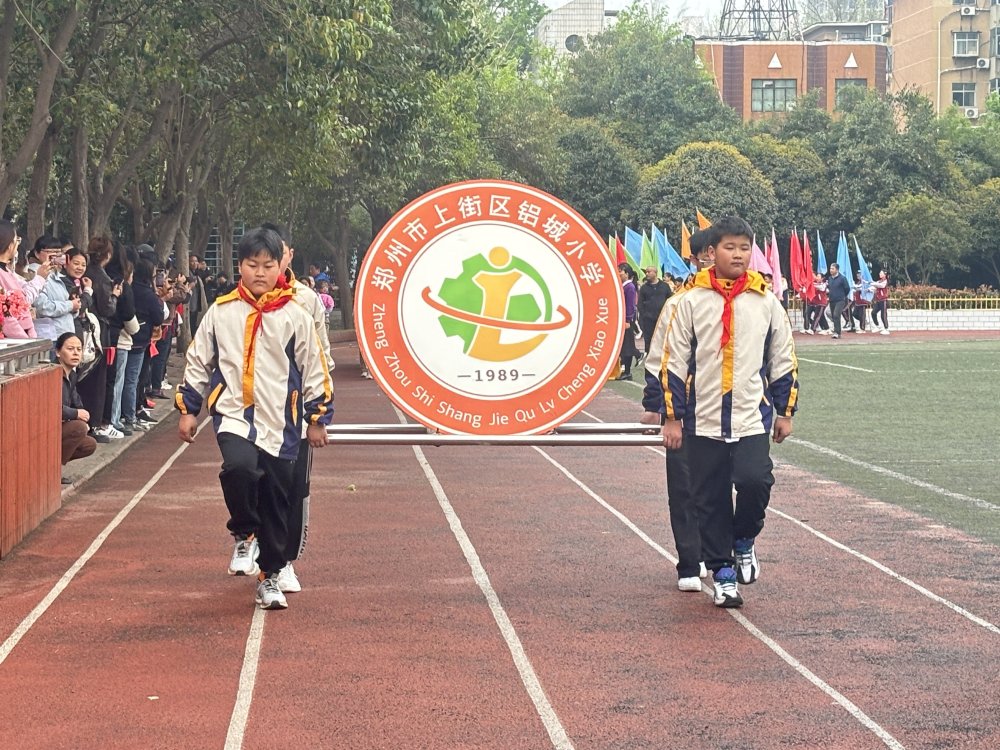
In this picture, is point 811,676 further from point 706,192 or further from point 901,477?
point 706,192

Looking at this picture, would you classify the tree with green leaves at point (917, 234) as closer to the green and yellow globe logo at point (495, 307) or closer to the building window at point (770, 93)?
the building window at point (770, 93)

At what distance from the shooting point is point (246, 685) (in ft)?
20.0

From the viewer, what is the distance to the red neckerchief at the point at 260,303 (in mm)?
7352

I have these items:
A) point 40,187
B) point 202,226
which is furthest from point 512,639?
point 202,226

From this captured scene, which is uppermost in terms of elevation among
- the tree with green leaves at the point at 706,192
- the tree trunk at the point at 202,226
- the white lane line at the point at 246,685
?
the tree with green leaves at the point at 706,192

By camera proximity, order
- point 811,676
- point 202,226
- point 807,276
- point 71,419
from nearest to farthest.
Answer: point 811,676
point 71,419
point 202,226
point 807,276

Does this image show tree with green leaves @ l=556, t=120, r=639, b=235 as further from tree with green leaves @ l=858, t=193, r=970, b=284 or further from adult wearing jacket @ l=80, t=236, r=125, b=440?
adult wearing jacket @ l=80, t=236, r=125, b=440

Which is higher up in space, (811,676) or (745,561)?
(745,561)

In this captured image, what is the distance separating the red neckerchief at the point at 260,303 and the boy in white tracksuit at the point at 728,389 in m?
1.71

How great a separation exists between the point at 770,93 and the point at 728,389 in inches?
3255

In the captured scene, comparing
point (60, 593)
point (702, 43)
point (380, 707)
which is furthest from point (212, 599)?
point (702, 43)

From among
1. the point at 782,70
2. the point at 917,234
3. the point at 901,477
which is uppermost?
the point at 782,70

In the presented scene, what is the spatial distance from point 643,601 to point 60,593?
2.69 meters

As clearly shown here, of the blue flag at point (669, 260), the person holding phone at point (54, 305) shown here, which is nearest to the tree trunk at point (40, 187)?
the person holding phone at point (54, 305)
